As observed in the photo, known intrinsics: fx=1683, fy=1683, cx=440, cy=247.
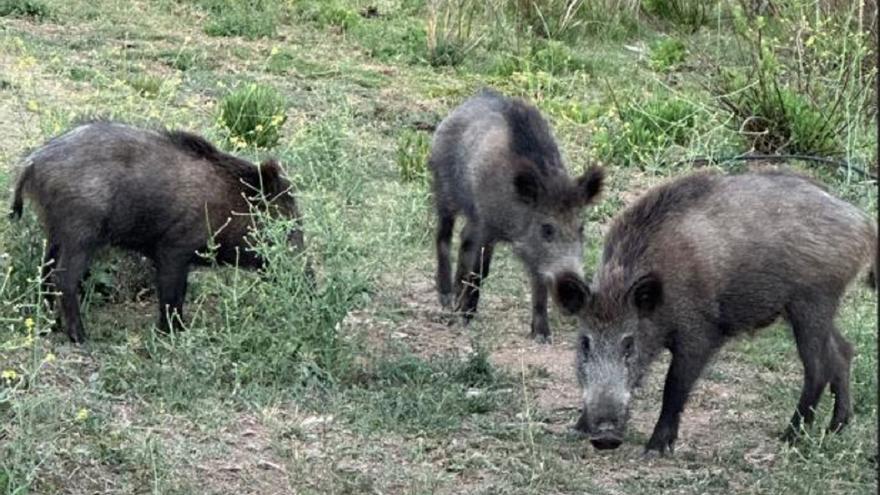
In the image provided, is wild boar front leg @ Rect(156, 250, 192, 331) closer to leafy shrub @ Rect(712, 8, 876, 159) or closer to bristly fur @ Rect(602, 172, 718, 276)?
bristly fur @ Rect(602, 172, 718, 276)

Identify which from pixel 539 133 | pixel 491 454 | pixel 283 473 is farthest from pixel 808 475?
pixel 539 133

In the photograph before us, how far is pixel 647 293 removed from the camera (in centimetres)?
656

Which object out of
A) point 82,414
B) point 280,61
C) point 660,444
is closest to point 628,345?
point 660,444

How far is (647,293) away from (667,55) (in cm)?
766

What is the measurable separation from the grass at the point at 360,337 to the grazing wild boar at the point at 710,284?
28cm

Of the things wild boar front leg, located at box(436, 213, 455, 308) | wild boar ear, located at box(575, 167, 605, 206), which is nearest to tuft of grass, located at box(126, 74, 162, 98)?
wild boar front leg, located at box(436, 213, 455, 308)

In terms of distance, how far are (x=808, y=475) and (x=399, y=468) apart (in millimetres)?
1486

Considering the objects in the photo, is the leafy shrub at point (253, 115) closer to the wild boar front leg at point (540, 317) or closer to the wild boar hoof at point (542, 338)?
the wild boar front leg at point (540, 317)

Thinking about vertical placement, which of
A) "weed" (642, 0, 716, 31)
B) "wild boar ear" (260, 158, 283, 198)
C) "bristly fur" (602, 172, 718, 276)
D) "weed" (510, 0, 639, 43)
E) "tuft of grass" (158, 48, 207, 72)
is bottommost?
"weed" (642, 0, 716, 31)

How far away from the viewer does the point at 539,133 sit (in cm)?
879

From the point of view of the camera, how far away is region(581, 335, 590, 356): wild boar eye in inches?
261

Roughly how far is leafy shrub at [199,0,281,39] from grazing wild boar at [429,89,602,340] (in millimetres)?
4624

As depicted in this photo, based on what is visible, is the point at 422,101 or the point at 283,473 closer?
the point at 283,473

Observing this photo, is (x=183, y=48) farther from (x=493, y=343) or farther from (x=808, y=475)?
(x=808, y=475)
